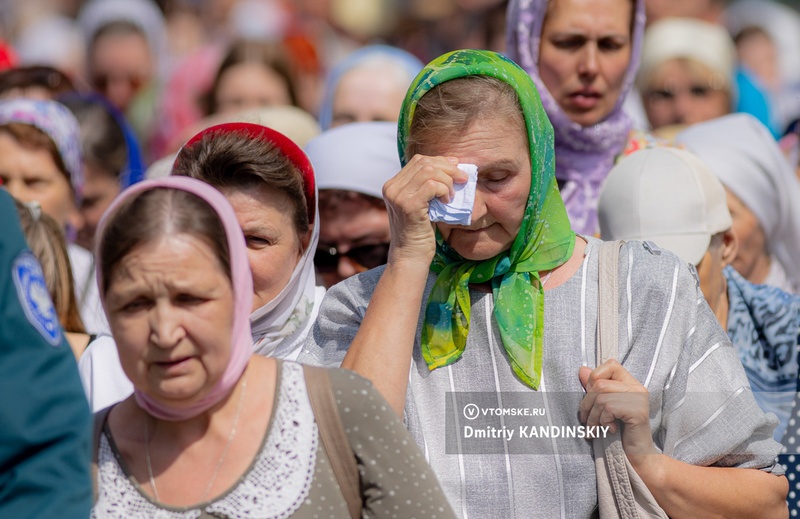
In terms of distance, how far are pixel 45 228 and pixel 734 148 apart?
8.52 ft

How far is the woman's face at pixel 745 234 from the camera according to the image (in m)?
4.26

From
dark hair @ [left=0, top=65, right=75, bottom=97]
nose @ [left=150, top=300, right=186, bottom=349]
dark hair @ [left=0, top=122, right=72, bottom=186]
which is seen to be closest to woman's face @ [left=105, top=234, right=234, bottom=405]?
nose @ [left=150, top=300, right=186, bottom=349]

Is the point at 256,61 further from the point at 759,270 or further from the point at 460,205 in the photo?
the point at 460,205

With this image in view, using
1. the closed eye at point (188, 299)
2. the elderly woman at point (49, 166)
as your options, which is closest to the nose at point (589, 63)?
the elderly woman at point (49, 166)

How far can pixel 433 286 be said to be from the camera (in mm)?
2934

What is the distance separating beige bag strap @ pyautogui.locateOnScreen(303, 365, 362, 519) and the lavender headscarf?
207cm

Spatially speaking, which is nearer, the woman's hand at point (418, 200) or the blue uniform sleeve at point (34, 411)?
the blue uniform sleeve at point (34, 411)

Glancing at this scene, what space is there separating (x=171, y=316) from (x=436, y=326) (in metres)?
0.81

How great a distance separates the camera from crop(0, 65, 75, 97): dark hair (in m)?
5.84

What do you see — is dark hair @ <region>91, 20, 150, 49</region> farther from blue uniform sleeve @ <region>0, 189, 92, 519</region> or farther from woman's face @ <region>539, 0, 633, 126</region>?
blue uniform sleeve @ <region>0, 189, 92, 519</region>

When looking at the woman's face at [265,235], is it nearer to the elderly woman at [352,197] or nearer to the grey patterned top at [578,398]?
the grey patterned top at [578,398]

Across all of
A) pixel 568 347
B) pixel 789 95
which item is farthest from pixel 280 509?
pixel 789 95

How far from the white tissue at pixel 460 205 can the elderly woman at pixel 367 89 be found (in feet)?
8.89

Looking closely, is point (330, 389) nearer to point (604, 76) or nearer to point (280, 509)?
point (280, 509)
